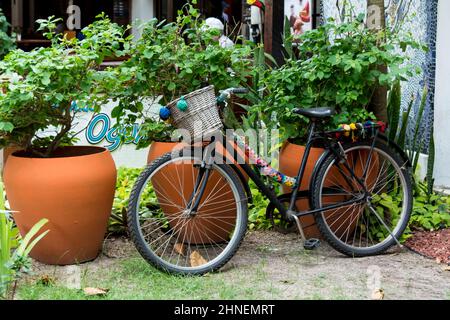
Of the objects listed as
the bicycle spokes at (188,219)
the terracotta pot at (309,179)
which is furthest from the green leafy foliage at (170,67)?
the terracotta pot at (309,179)

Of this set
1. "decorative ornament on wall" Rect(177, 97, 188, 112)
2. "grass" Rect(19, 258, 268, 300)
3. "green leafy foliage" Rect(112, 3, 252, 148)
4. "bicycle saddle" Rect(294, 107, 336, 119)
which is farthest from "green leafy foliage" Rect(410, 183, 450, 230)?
"decorative ornament on wall" Rect(177, 97, 188, 112)

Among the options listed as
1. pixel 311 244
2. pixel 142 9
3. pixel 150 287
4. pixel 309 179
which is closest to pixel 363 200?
pixel 309 179

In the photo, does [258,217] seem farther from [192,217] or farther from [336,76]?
[336,76]

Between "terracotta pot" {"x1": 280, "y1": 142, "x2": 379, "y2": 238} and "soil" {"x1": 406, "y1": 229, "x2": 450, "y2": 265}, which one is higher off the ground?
"terracotta pot" {"x1": 280, "y1": 142, "x2": 379, "y2": 238}

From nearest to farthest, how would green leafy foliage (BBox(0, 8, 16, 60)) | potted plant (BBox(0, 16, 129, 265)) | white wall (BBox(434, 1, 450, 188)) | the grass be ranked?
the grass → potted plant (BBox(0, 16, 129, 265)) → white wall (BBox(434, 1, 450, 188)) → green leafy foliage (BBox(0, 8, 16, 60))

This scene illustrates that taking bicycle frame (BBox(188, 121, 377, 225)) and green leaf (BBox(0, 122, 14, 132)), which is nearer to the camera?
green leaf (BBox(0, 122, 14, 132))

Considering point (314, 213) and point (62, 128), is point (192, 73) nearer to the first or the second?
point (62, 128)

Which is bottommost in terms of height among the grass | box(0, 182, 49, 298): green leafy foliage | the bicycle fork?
the grass

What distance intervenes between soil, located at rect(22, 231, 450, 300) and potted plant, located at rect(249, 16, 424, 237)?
39 cm

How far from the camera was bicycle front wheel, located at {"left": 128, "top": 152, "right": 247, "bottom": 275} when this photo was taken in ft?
13.7

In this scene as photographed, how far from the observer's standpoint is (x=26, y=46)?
1133 centimetres

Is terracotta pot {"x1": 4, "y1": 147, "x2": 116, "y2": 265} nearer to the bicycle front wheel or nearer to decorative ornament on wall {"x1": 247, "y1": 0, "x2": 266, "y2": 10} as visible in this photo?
the bicycle front wheel

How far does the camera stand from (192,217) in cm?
421

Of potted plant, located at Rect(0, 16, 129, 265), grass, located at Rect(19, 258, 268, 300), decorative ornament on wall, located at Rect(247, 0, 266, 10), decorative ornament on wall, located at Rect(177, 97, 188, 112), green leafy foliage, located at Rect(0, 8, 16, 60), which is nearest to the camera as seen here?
grass, located at Rect(19, 258, 268, 300)
